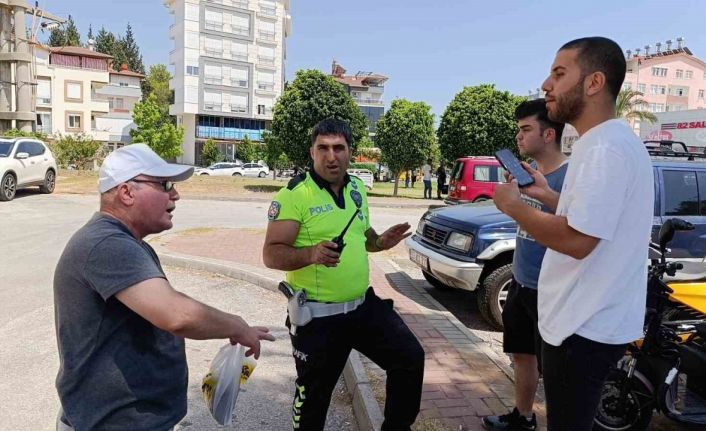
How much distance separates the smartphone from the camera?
2.17 meters

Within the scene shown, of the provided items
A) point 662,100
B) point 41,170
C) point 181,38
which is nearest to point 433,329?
point 41,170

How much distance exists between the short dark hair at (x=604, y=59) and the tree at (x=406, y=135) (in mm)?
22261

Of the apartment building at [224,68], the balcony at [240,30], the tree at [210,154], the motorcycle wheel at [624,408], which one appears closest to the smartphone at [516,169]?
the motorcycle wheel at [624,408]

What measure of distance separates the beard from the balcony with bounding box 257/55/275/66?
62971 millimetres

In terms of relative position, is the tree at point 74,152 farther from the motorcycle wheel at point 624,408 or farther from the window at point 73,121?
the motorcycle wheel at point 624,408

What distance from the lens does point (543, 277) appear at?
7.04 ft

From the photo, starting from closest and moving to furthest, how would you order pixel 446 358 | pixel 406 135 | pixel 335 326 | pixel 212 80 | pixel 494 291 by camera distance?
pixel 335 326, pixel 446 358, pixel 494 291, pixel 406 135, pixel 212 80

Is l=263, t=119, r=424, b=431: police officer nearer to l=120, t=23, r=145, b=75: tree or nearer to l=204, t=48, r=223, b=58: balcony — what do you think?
l=204, t=48, r=223, b=58: balcony

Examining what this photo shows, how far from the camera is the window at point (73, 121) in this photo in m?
51.4

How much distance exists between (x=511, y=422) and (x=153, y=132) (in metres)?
35.1

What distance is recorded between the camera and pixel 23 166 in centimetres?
1456

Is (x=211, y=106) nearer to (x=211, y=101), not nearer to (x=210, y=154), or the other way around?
(x=211, y=101)

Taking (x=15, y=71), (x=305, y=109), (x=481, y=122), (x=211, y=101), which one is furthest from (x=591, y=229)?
(x=211, y=101)

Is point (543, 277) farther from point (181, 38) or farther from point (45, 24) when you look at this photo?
point (181, 38)
